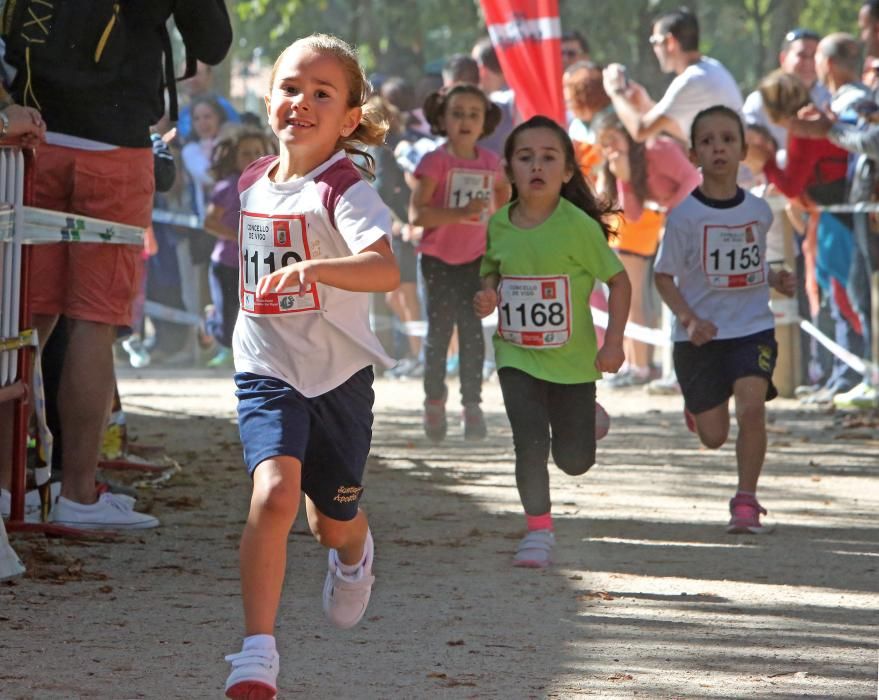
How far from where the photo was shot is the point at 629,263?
41.5ft

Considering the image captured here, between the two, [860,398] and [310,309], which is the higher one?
[310,309]

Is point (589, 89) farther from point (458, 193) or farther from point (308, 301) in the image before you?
point (308, 301)

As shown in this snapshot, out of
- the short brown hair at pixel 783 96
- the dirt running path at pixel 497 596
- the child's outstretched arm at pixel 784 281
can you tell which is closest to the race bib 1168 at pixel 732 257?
the child's outstretched arm at pixel 784 281

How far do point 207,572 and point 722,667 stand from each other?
1.95 meters

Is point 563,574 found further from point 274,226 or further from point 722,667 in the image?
point 274,226

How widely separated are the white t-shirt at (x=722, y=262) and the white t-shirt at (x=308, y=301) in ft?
9.53

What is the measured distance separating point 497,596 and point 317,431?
1321 mm

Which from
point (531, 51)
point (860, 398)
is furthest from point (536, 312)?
point (860, 398)

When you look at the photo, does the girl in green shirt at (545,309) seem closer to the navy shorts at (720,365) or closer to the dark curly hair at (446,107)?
the navy shorts at (720,365)

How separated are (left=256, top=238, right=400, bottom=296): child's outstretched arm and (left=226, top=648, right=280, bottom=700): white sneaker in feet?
2.72

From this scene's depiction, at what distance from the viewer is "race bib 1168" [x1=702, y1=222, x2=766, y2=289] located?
23.2 feet

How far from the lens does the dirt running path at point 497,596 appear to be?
14.3 feet

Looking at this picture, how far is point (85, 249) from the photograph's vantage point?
632cm

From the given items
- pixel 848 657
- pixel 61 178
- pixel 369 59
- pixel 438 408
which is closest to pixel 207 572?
pixel 61 178
